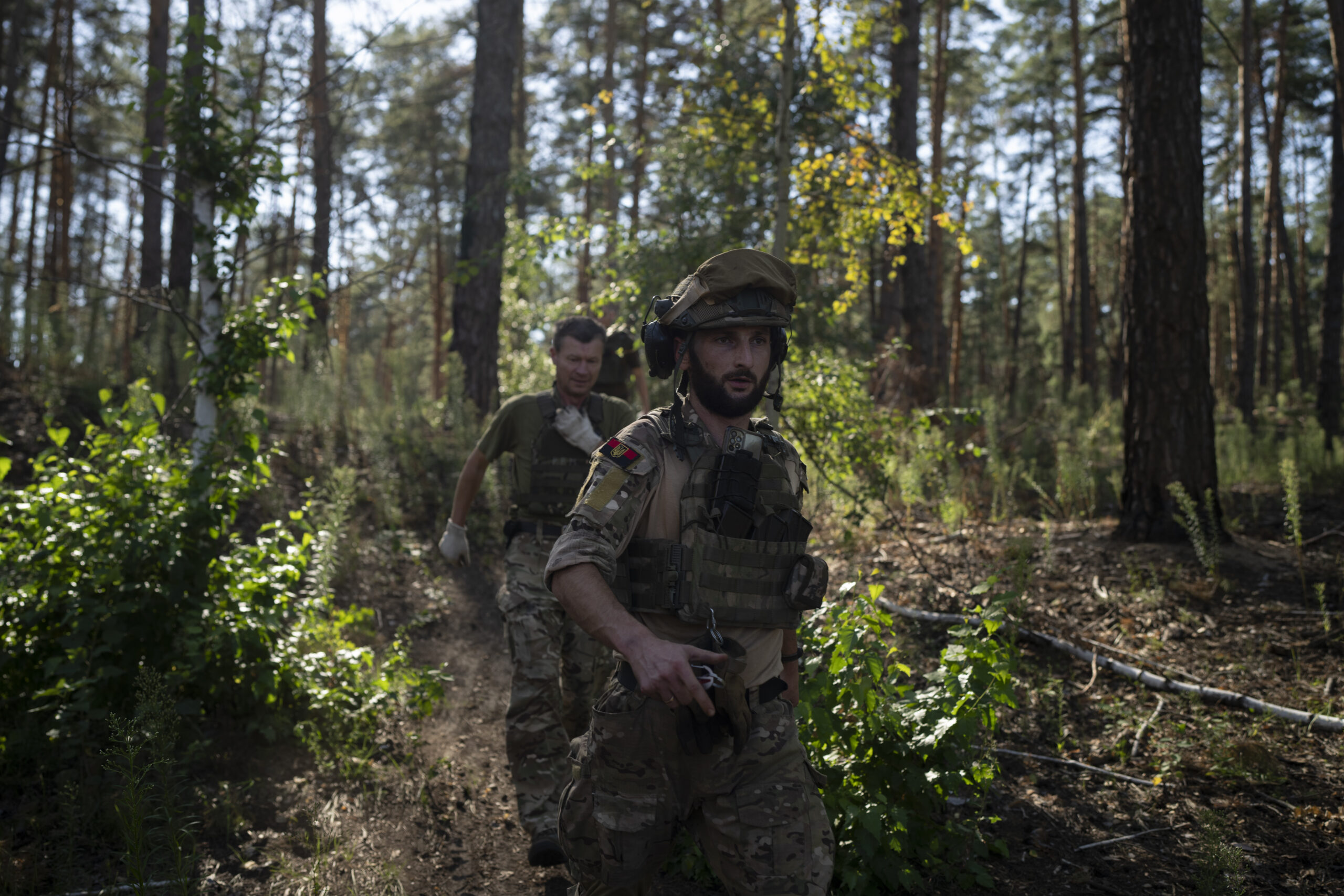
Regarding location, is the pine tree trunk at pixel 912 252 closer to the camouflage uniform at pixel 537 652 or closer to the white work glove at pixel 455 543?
the camouflage uniform at pixel 537 652

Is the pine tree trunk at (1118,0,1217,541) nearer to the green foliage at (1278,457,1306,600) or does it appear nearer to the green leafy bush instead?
the green foliage at (1278,457,1306,600)

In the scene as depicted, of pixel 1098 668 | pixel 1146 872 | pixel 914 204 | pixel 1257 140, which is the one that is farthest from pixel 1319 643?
pixel 1257 140

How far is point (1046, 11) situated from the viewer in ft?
81.6

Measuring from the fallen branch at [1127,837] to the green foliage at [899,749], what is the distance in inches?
17.2

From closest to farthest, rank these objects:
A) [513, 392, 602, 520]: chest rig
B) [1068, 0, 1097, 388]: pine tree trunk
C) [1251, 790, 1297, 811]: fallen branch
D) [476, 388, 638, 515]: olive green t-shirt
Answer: [1251, 790, 1297, 811]: fallen branch < [513, 392, 602, 520]: chest rig < [476, 388, 638, 515]: olive green t-shirt < [1068, 0, 1097, 388]: pine tree trunk

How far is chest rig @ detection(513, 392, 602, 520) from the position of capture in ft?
14.4

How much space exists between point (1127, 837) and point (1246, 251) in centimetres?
1879

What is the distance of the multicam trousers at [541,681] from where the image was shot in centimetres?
400

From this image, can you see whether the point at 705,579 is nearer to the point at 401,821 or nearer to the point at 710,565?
the point at 710,565

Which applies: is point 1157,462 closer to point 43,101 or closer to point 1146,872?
point 1146,872

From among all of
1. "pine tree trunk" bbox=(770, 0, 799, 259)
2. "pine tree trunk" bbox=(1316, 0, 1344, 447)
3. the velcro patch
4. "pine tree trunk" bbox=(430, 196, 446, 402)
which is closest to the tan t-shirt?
the velcro patch

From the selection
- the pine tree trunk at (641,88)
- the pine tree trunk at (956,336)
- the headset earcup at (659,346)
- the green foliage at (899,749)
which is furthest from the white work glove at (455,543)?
the pine tree trunk at (956,336)

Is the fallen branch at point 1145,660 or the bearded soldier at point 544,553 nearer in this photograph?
the bearded soldier at point 544,553

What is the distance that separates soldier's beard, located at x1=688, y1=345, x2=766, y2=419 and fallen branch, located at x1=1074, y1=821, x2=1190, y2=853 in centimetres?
260
